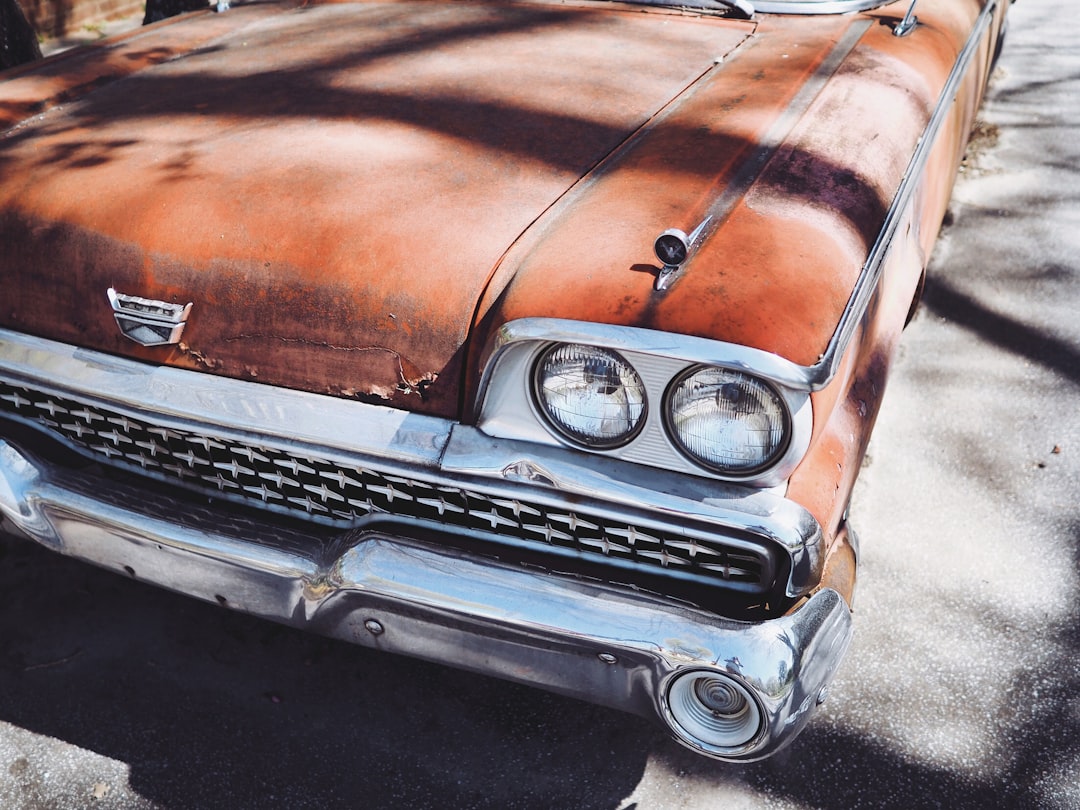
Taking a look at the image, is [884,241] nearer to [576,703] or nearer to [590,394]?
[590,394]

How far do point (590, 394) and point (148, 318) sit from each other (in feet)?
2.83

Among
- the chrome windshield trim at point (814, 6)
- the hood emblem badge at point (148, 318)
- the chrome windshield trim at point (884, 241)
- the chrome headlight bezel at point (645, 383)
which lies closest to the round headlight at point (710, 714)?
the chrome headlight bezel at point (645, 383)

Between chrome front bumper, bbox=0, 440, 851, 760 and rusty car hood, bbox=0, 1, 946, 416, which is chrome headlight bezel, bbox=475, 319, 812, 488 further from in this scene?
chrome front bumper, bbox=0, 440, 851, 760

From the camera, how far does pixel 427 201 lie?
183 centimetres

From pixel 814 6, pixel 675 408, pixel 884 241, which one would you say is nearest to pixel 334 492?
pixel 675 408

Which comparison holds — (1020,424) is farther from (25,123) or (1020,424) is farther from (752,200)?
(25,123)

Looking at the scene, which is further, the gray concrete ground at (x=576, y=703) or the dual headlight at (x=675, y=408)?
the gray concrete ground at (x=576, y=703)

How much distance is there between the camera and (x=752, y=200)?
1746 mm

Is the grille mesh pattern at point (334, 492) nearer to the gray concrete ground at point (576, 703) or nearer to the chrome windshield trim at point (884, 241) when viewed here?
the chrome windshield trim at point (884, 241)

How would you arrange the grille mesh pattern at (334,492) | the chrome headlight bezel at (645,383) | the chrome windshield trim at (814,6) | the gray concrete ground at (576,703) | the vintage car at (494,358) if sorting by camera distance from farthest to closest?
the chrome windshield trim at (814,6) → the gray concrete ground at (576,703) → the grille mesh pattern at (334,492) → the vintage car at (494,358) → the chrome headlight bezel at (645,383)

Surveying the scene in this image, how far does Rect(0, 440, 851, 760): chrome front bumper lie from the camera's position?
154 cm

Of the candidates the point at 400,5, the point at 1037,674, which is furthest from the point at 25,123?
the point at 1037,674

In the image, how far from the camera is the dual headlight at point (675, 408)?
1479mm

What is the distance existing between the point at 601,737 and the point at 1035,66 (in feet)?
18.9
